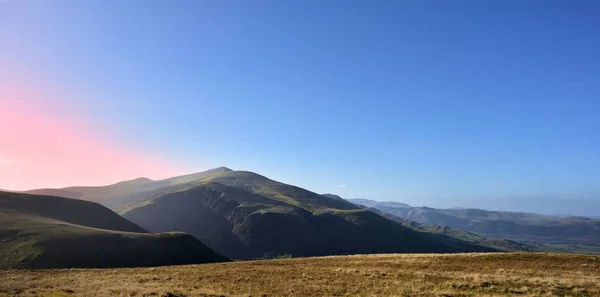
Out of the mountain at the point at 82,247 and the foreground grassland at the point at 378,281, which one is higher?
the foreground grassland at the point at 378,281

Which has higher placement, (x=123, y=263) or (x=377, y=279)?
(x=377, y=279)

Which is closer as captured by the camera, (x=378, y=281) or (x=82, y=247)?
(x=378, y=281)

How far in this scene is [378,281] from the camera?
31406 millimetres

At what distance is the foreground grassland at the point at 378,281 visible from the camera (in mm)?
26453

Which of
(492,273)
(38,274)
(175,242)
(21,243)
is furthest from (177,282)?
(175,242)

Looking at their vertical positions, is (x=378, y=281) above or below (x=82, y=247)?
above

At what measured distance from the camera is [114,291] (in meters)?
26.8

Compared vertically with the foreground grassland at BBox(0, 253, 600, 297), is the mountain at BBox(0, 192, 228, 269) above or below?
below

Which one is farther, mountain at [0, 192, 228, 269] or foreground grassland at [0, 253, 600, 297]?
mountain at [0, 192, 228, 269]

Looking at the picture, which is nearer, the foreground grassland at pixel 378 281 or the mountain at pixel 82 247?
the foreground grassland at pixel 378 281

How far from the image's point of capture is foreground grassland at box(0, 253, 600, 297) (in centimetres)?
2645

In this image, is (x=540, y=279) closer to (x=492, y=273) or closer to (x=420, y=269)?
(x=492, y=273)

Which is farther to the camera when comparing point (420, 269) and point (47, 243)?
point (47, 243)

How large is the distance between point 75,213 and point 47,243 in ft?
268
